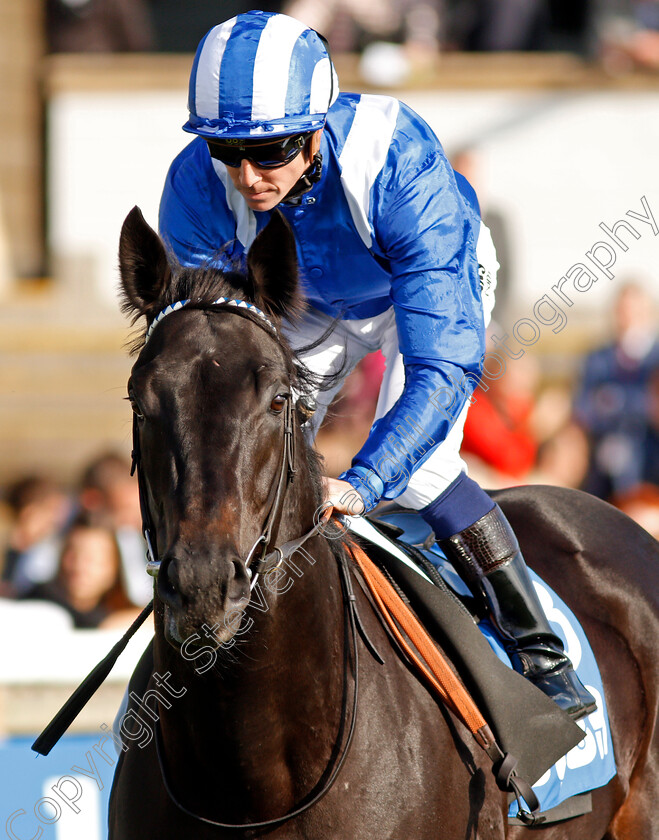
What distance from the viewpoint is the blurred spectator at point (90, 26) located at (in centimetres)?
1073

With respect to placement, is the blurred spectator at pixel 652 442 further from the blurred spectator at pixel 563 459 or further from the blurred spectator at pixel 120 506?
the blurred spectator at pixel 120 506

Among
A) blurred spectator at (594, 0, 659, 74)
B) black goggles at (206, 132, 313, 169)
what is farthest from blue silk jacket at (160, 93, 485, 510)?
blurred spectator at (594, 0, 659, 74)

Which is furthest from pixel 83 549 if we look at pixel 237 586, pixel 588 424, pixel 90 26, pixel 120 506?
pixel 90 26

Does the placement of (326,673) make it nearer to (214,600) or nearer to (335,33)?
(214,600)

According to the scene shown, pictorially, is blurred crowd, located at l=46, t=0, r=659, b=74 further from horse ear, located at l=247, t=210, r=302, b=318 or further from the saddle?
horse ear, located at l=247, t=210, r=302, b=318

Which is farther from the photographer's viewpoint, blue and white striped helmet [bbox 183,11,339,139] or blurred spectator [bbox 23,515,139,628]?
blurred spectator [bbox 23,515,139,628]

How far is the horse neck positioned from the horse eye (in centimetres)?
21

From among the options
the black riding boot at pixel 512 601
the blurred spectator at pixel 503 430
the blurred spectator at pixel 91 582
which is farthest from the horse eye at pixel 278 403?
the blurred spectator at pixel 503 430

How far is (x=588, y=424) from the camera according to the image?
7.76m

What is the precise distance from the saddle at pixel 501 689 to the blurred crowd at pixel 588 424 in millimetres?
3416

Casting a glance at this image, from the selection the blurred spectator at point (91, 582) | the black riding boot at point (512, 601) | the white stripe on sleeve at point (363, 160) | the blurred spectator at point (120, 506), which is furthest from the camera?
the blurred spectator at point (120, 506)

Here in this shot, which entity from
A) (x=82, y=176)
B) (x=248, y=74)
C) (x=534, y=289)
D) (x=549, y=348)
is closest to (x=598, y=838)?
(x=248, y=74)

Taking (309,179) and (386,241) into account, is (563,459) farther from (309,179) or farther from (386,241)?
(309,179)

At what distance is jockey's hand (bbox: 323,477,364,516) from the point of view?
8.91 feet
